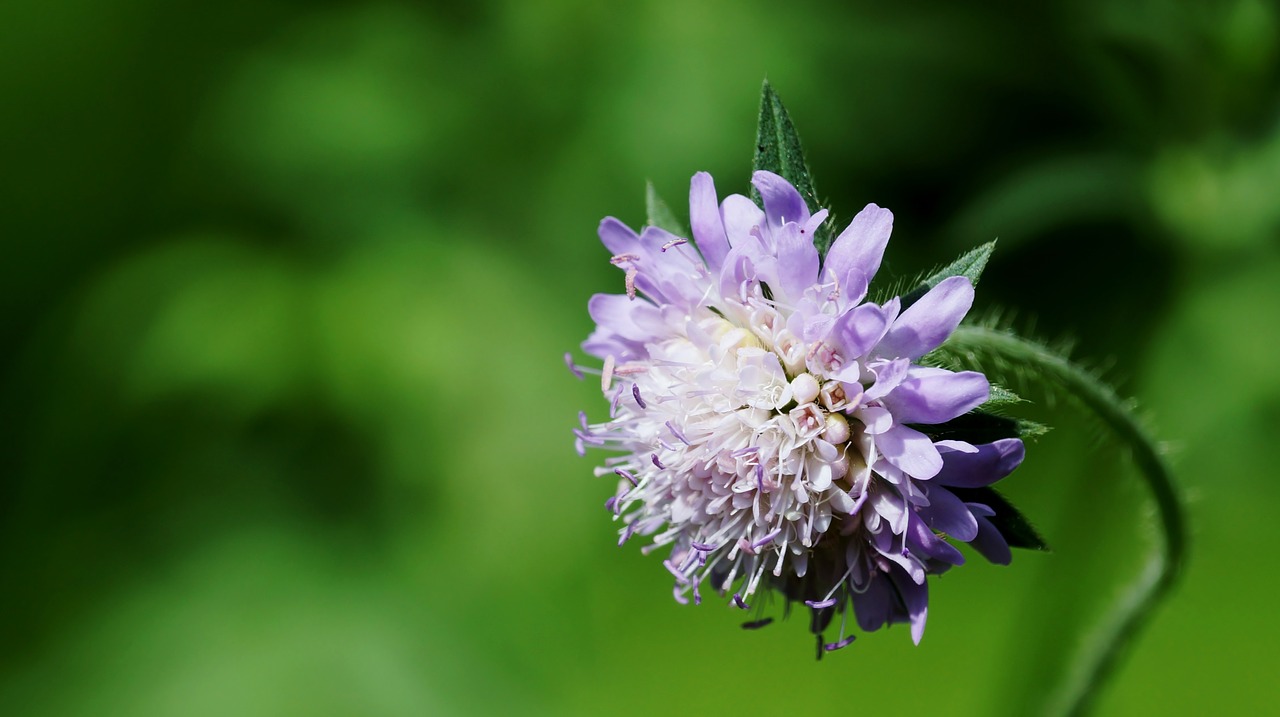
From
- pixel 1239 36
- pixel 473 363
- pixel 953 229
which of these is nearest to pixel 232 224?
pixel 473 363

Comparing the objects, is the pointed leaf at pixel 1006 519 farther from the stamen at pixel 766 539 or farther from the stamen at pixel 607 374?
the stamen at pixel 607 374

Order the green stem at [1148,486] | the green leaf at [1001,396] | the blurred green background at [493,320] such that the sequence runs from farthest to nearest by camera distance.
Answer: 1. the blurred green background at [493,320]
2. the green stem at [1148,486]
3. the green leaf at [1001,396]

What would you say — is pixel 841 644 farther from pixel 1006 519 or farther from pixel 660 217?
pixel 660 217

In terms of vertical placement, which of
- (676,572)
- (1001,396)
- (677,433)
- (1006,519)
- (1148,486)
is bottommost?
(676,572)

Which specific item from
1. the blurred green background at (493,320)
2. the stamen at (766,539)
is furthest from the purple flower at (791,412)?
the blurred green background at (493,320)

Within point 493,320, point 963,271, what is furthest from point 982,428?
point 493,320

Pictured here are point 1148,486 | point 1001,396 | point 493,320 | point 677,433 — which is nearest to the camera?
point 1001,396
